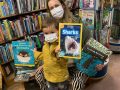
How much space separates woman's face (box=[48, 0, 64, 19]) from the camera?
1.63m

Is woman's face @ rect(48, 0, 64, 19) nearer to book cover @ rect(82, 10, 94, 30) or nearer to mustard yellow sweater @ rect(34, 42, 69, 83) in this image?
mustard yellow sweater @ rect(34, 42, 69, 83)

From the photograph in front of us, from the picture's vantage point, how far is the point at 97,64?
5.89ft

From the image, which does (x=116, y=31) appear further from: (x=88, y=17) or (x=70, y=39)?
(x=70, y=39)

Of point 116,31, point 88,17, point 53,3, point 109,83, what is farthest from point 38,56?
point 116,31

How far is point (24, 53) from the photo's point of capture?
2225 mm

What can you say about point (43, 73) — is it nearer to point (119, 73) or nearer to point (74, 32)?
point (74, 32)

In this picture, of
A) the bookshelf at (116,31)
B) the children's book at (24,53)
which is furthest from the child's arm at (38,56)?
the bookshelf at (116,31)

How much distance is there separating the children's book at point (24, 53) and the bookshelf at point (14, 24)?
0.43m

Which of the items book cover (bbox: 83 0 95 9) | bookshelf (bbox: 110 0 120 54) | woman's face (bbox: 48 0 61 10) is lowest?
bookshelf (bbox: 110 0 120 54)

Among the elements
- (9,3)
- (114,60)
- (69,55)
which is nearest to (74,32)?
(69,55)

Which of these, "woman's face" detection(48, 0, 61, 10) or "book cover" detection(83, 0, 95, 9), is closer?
"woman's face" detection(48, 0, 61, 10)

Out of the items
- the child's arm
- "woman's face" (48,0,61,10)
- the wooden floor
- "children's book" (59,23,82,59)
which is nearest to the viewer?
"children's book" (59,23,82,59)

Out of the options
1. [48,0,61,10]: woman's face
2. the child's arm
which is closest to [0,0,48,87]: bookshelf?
the child's arm

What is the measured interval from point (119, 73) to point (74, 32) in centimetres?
151
